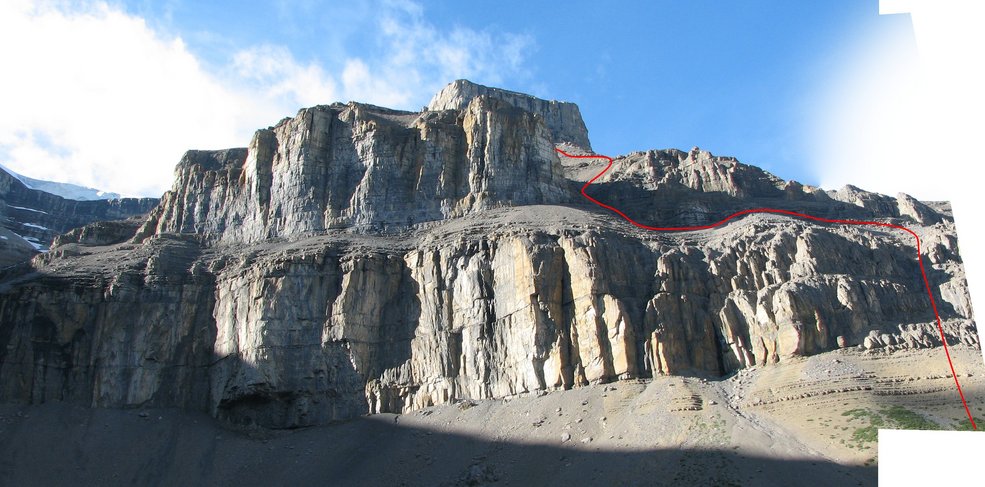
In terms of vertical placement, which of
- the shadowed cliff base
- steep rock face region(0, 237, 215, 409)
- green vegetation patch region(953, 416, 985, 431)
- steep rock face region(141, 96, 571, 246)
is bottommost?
the shadowed cliff base

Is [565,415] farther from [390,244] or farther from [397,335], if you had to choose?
[390,244]

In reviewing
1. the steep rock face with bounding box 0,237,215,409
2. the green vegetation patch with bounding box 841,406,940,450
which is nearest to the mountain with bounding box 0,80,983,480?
the steep rock face with bounding box 0,237,215,409

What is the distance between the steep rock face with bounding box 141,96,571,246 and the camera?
78.7 m

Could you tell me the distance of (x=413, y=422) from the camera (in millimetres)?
60781

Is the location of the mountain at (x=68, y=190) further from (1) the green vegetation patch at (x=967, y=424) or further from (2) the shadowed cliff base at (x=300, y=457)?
(1) the green vegetation patch at (x=967, y=424)

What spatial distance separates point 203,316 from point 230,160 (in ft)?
80.8

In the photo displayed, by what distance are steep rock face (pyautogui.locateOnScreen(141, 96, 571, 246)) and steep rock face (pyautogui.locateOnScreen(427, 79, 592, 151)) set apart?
48.4m

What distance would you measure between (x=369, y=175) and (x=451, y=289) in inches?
741

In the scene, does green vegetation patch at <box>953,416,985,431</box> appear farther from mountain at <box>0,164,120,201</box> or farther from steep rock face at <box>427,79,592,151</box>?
mountain at <box>0,164,120,201</box>

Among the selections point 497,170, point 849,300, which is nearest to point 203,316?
point 497,170

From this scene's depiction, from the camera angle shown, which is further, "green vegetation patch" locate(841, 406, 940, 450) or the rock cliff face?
the rock cliff face

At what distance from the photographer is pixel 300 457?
194 ft

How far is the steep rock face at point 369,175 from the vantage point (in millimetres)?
78688

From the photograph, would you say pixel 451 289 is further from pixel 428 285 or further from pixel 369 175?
pixel 369 175
